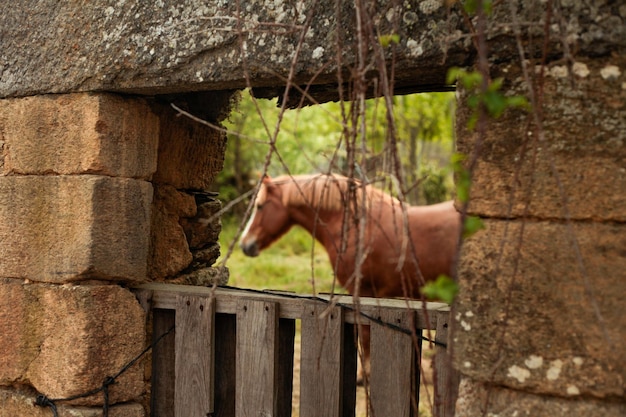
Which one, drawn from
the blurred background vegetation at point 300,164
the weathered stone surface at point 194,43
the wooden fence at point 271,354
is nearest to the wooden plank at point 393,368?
the wooden fence at point 271,354

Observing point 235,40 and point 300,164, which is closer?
point 235,40

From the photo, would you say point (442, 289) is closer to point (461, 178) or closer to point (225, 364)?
point (461, 178)

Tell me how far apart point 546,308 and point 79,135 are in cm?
193

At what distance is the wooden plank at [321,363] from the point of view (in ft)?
9.23

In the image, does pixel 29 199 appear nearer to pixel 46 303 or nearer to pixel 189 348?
pixel 46 303

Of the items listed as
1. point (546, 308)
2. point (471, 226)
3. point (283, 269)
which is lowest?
point (283, 269)

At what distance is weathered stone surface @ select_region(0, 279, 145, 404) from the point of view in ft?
9.71

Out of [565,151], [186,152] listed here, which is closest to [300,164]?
[186,152]

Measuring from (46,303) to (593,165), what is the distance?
7.14ft

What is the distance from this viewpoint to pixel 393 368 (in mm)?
2736

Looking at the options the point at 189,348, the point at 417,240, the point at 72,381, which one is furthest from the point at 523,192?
the point at 417,240

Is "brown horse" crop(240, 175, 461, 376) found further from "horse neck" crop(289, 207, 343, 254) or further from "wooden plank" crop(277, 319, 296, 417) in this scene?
"wooden plank" crop(277, 319, 296, 417)

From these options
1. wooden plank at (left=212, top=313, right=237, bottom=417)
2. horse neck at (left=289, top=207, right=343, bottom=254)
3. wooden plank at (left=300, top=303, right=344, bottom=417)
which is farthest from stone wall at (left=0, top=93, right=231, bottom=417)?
horse neck at (left=289, top=207, right=343, bottom=254)

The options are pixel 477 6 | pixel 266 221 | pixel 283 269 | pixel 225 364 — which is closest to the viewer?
pixel 477 6
